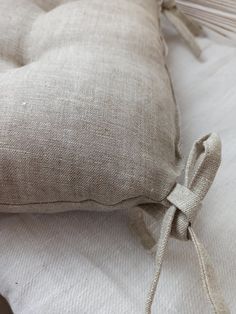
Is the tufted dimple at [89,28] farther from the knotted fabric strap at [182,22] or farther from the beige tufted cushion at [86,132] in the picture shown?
the knotted fabric strap at [182,22]

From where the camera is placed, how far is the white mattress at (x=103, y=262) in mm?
394

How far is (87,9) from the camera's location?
1.70ft

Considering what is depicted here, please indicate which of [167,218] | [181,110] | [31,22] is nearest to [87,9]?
[31,22]

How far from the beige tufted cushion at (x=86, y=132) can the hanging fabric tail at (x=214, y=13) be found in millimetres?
283

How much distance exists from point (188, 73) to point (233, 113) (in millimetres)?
118

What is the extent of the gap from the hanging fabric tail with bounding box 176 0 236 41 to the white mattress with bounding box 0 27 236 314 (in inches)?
11.1

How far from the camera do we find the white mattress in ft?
1.29

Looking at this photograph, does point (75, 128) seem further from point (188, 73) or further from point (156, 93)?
point (188, 73)

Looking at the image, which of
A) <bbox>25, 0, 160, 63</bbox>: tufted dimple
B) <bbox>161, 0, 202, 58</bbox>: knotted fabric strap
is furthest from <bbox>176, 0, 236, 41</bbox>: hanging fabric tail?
<bbox>25, 0, 160, 63</bbox>: tufted dimple

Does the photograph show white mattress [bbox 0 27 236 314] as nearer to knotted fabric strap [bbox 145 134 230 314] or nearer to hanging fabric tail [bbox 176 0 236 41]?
knotted fabric strap [bbox 145 134 230 314]

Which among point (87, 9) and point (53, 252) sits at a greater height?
point (87, 9)

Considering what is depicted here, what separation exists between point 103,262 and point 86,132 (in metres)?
0.14

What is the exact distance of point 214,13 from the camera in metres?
0.69

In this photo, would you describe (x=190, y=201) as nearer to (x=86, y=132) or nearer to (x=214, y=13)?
(x=86, y=132)
